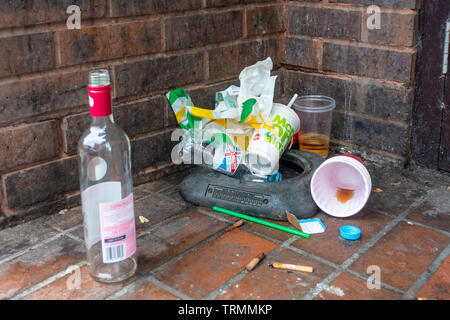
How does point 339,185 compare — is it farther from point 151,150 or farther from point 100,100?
point 100,100

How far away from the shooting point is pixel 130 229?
4.49 ft

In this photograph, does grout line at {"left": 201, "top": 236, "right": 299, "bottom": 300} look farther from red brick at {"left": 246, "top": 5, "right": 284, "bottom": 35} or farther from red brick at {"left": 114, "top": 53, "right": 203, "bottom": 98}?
red brick at {"left": 246, "top": 5, "right": 284, "bottom": 35}

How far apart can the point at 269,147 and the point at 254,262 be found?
0.56 meters

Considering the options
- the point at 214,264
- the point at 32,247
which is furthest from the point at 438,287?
the point at 32,247

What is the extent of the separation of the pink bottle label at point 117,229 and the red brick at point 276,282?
28 centimetres

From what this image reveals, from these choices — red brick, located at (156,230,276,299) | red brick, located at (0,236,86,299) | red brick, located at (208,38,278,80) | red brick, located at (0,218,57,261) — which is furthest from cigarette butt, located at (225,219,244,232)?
red brick, located at (208,38,278,80)

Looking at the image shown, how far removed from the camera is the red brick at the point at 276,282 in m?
1.34

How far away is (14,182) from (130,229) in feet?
1.78

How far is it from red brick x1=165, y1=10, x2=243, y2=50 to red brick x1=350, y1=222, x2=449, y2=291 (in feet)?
Answer: 3.33

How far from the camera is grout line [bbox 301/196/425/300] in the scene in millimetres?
1361

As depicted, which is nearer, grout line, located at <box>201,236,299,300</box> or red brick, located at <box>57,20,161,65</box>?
grout line, located at <box>201,236,299,300</box>

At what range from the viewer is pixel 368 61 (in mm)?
2141

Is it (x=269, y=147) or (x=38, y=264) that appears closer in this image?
(x=38, y=264)
